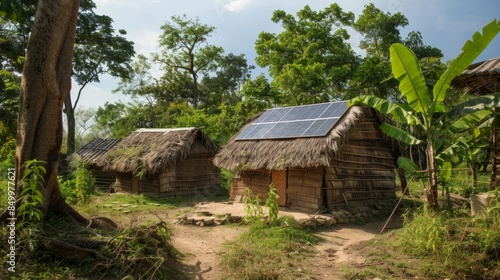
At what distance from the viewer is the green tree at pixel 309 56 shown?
62.3 feet

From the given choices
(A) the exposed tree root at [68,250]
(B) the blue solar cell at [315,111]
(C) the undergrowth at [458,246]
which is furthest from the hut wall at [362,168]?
(A) the exposed tree root at [68,250]

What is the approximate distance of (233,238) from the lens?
7.85 metres

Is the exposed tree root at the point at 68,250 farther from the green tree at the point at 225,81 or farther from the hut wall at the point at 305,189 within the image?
the green tree at the point at 225,81

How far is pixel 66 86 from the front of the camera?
5.96m

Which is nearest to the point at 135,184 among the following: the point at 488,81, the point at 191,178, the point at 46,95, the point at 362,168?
the point at 191,178

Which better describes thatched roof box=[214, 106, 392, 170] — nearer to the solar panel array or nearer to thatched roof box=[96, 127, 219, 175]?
the solar panel array

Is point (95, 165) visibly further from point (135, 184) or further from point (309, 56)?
point (309, 56)

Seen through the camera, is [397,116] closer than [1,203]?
No

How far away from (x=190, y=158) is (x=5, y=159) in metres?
9.01

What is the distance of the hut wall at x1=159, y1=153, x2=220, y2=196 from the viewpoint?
1478 centimetres

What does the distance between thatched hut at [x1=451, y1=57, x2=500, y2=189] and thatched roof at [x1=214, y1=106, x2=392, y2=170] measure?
329cm

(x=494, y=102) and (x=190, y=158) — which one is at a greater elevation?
(x=494, y=102)

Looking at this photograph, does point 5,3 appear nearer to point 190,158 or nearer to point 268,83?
point 190,158

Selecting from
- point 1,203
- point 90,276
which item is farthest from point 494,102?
point 1,203
